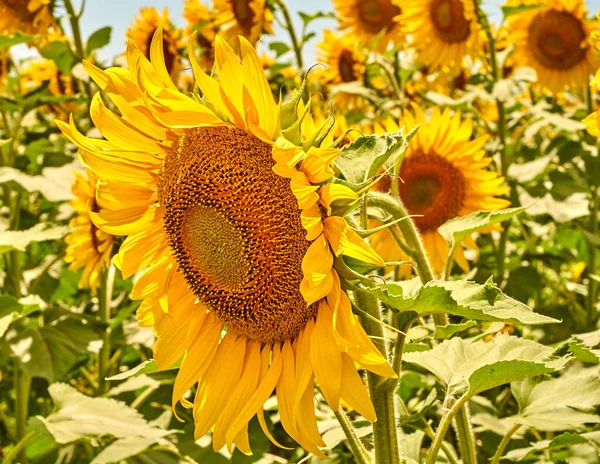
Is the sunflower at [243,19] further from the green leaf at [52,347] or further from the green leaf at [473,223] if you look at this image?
the green leaf at [473,223]

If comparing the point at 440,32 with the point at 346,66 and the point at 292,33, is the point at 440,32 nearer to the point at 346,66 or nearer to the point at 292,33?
the point at 292,33

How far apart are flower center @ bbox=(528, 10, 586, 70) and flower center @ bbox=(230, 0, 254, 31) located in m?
1.90

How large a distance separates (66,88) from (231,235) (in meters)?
5.01

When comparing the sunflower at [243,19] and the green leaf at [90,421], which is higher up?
the sunflower at [243,19]

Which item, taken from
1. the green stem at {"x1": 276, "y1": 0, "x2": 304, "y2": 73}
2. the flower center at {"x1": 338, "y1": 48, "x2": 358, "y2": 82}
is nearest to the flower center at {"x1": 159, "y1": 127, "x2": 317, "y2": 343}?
the green stem at {"x1": 276, "y1": 0, "x2": 304, "y2": 73}

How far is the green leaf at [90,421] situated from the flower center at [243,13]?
346cm

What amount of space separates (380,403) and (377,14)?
14.2 ft

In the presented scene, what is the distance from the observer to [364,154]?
1433 millimetres

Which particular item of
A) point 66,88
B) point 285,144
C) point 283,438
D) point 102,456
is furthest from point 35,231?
point 66,88

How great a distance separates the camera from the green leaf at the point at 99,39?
13.4 feet

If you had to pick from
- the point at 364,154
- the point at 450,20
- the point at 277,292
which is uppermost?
the point at 364,154

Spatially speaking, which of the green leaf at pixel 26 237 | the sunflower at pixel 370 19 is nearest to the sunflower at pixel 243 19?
the sunflower at pixel 370 19

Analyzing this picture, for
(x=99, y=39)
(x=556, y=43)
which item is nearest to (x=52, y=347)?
(x=99, y=39)

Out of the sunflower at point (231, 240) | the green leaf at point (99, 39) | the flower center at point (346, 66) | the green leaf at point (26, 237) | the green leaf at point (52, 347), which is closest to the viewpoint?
the sunflower at point (231, 240)
